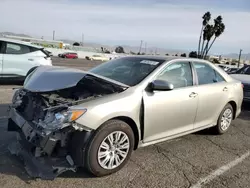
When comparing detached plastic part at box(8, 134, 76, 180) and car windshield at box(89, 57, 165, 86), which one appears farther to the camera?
car windshield at box(89, 57, 165, 86)

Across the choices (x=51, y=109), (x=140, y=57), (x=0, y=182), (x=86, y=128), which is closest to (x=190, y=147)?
(x=140, y=57)

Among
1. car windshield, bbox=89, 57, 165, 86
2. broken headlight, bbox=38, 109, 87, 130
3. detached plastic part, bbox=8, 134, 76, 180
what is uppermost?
car windshield, bbox=89, 57, 165, 86

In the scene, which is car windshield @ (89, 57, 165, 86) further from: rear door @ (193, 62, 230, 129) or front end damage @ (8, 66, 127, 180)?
rear door @ (193, 62, 230, 129)

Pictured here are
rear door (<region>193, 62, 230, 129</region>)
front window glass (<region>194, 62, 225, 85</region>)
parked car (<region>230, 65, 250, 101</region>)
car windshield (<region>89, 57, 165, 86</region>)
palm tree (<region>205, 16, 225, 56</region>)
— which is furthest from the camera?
palm tree (<region>205, 16, 225, 56</region>)

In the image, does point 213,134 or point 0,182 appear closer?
point 0,182

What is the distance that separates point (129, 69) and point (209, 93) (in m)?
1.55

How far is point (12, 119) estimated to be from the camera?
4.44 meters

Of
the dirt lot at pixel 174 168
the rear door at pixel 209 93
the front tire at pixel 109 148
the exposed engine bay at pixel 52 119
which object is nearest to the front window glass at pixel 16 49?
the dirt lot at pixel 174 168

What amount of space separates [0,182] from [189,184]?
2.23 meters

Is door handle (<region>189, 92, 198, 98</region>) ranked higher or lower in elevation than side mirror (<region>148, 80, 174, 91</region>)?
lower

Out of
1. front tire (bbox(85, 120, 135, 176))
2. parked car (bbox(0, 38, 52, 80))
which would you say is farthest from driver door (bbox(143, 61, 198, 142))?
parked car (bbox(0, 38, 52, 80))

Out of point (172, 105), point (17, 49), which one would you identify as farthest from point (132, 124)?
point (17, 49)

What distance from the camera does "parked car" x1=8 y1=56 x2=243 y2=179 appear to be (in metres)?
3.67

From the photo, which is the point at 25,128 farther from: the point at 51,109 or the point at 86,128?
the point at 86,128
